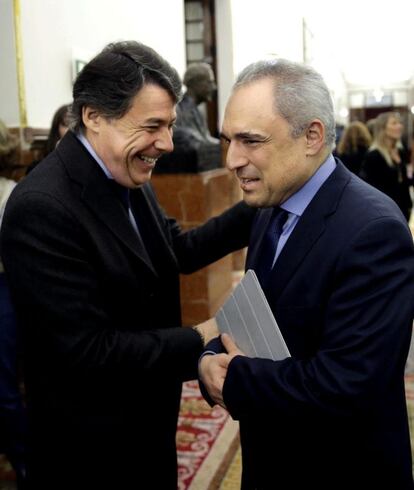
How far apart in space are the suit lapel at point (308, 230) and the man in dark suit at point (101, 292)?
0.42 meters

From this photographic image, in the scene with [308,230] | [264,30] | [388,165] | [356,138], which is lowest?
[388,165]

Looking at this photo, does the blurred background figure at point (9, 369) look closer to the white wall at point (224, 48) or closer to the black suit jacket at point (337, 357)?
the black suit jacket at point (337, 357)

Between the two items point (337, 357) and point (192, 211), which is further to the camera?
point (192, 211)

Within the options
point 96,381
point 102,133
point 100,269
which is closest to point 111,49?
point 102,133

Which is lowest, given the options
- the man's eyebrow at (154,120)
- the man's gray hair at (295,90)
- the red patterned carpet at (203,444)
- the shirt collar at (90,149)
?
the red patterned carpet at (203,444)

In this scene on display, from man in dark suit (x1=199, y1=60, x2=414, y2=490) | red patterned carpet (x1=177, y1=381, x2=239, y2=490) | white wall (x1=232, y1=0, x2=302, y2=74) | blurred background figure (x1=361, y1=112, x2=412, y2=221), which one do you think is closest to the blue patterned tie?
man in dark suit (x1=199, y1=60, x2=414, y2=490)

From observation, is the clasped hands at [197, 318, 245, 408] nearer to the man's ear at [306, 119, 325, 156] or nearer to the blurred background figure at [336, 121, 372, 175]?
the man's ear at [306, 119, 325, 156]

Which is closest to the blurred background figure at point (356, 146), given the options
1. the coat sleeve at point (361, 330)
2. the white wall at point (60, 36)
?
the white wall at point (60, 36)

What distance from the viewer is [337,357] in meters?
1.33

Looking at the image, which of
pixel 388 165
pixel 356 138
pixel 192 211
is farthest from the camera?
pixel 356 138

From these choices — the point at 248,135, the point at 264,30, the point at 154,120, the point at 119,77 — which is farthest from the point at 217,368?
the point at 264,30

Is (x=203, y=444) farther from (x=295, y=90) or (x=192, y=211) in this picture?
(x=295, y=90)

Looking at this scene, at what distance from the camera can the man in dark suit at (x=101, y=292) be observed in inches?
62.9

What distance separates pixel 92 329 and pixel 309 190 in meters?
0.65
